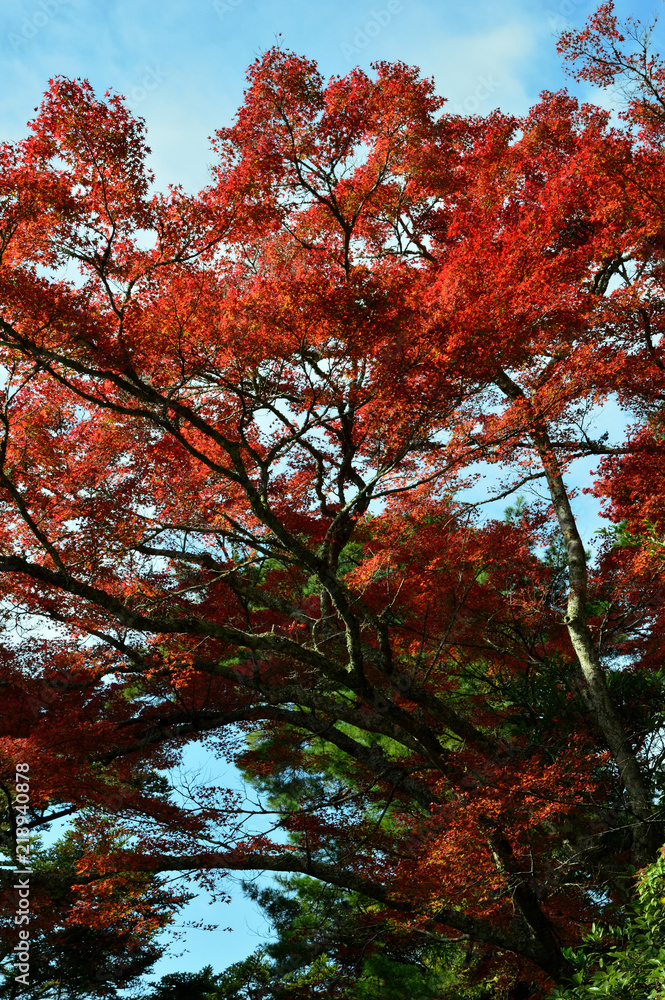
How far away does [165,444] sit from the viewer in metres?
9.16

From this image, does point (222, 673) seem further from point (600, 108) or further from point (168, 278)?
point (600, 108)

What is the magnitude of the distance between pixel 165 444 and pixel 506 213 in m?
6.79

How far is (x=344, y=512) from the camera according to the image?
6.67m

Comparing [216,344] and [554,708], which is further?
[554,708]

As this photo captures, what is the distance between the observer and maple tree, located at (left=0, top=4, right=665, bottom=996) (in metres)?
6.61

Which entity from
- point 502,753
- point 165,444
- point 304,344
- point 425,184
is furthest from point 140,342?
point 425,184

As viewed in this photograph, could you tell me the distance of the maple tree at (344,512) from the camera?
661 centimetres

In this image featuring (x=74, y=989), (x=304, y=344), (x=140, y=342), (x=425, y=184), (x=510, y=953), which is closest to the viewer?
(x=140, y=342)

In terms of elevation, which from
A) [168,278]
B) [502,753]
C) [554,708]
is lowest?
[502,753]
